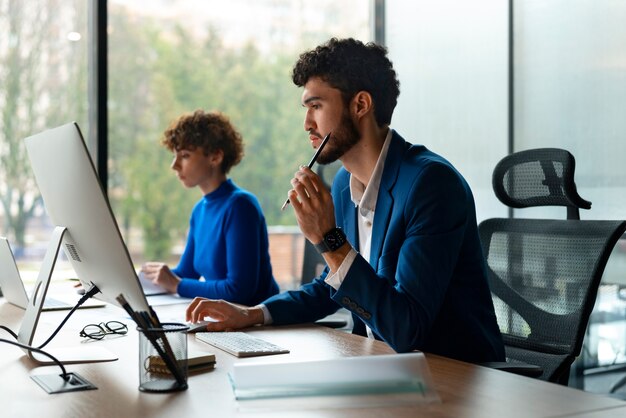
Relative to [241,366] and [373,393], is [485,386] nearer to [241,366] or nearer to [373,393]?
[373,393]

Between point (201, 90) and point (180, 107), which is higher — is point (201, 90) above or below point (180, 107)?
above

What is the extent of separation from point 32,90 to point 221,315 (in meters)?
2.13

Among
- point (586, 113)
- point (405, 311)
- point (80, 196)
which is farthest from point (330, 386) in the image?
point (586, 113)

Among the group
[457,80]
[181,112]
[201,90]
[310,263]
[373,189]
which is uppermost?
[201,90]

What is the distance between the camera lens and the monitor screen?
1246 millimetres

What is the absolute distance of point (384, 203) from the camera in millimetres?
1828

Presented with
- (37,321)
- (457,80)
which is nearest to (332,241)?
(37,321)

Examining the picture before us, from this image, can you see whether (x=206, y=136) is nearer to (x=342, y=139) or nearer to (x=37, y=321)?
(x=342, y=139)

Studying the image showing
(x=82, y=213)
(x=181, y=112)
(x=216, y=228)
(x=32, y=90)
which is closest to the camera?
(x=82, y=213)

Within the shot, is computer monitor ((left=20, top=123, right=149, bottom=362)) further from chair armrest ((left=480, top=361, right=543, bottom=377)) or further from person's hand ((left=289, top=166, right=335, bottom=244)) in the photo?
chair armrest ((left=480, top=361, right=543, bottom=377))

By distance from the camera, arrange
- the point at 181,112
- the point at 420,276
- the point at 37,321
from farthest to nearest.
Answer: the point at 181,112
the point at 420,276
the point at 37,321

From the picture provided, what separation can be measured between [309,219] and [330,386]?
1.95ft

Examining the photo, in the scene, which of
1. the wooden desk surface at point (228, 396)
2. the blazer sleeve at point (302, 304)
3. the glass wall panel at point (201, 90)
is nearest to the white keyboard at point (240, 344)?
the wooden desk surface at point (228, 396)

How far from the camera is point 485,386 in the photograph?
1.26 m
